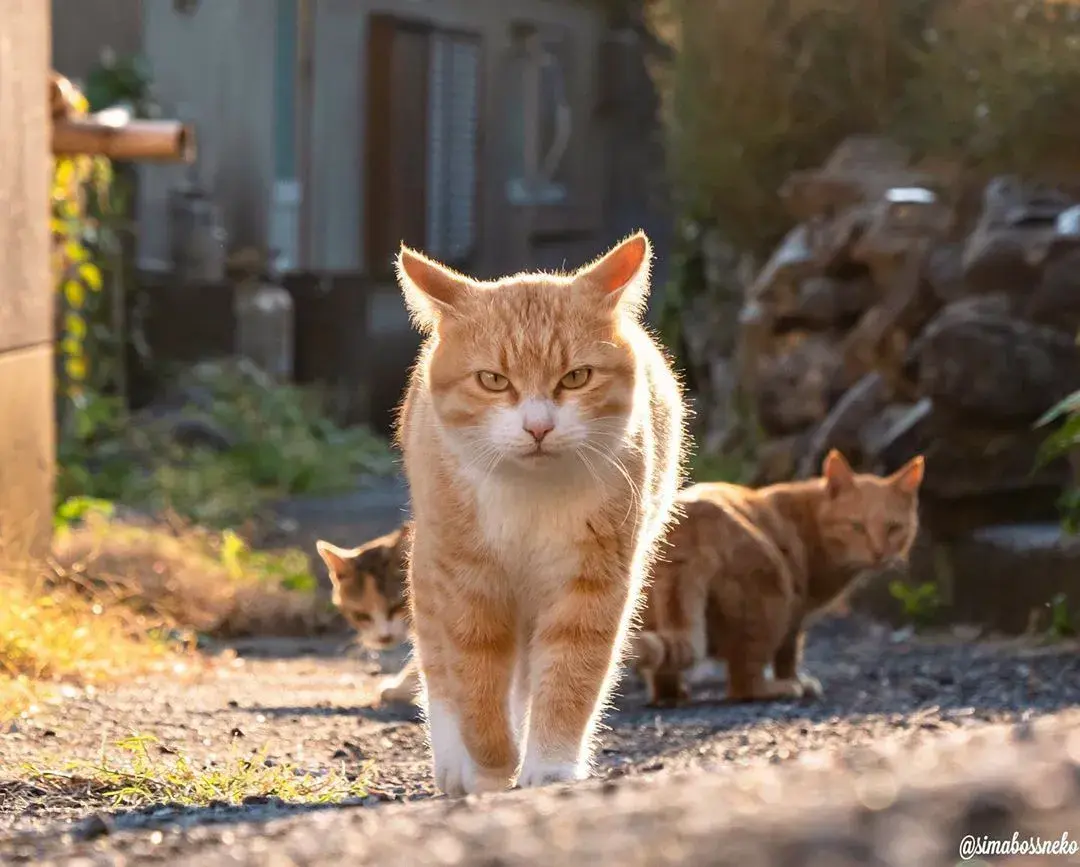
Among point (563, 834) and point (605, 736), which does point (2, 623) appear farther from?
point (563, 834)

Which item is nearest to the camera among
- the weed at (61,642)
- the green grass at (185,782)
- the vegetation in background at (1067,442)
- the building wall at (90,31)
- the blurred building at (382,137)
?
the green grass at (185,782)

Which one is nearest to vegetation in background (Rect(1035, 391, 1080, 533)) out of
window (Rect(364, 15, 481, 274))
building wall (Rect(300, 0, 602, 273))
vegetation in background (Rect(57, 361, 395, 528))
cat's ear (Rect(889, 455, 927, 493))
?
cat's ear (Rect(889, 455, 927, 493))

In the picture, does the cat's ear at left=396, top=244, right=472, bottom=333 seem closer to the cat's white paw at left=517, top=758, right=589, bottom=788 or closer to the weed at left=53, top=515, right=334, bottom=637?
the cat's white paw at left=517, top=758, right=589, bottom=788

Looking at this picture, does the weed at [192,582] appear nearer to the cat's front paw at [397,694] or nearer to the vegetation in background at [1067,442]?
the cat's front paw at [397,694]

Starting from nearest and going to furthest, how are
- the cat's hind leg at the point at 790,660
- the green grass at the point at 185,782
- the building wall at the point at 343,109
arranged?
the green grass at the point at 185,782 → the cat's hind leg at the point at 790,660 → the building wall at the point at 343,109

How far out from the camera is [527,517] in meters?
4.07

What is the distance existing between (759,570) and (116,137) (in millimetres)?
4632

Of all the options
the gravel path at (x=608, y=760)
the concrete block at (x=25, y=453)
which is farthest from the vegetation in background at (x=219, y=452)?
the gravel path at (x=608, y=760)

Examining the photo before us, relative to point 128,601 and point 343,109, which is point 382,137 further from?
point 128,601

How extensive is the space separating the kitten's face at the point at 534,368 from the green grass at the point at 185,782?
0.85m

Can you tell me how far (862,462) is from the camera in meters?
9.48

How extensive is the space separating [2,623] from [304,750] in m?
1.67

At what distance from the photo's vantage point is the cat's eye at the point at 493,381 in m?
4.19

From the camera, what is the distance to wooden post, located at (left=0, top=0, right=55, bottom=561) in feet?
23.6
